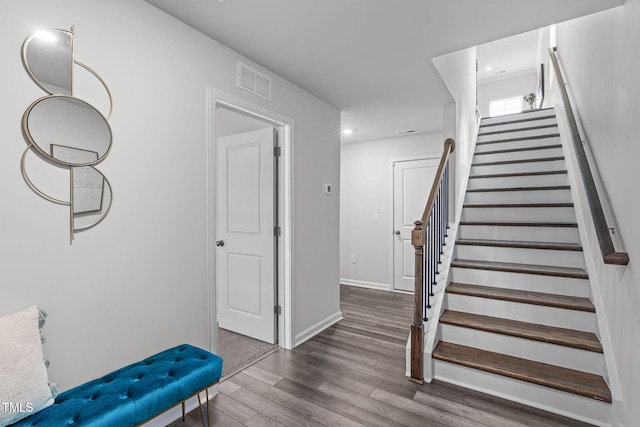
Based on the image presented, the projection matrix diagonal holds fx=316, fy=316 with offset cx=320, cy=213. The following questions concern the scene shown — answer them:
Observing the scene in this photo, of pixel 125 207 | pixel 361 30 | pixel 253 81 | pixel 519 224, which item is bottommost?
pixel 519 224

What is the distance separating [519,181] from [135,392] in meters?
3.91

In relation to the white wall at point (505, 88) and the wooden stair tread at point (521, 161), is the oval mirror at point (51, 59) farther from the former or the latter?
the white wall at point (505, 88)

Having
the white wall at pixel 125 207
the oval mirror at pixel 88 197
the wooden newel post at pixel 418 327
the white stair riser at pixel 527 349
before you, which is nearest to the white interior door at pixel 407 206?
the white stair riser at pixel 527 349

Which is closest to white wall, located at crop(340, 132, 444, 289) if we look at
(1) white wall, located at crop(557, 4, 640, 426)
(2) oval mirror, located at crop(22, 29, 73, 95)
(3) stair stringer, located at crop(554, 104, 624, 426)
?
(3) stair stringer, located at crop(554, 104, 624, 426)

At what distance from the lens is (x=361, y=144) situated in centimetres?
541

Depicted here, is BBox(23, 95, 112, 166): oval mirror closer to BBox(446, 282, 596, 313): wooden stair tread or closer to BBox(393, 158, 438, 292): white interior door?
BBox(446, 282, 596, 313): wooden stair tread

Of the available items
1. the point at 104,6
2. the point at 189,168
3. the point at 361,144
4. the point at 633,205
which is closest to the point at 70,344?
the point at 189,168

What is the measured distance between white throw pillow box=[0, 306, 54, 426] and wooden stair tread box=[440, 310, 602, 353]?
2.39m

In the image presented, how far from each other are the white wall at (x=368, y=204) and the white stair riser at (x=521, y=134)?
2.68ft

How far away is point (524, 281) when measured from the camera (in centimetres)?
257

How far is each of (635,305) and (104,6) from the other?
120 inches

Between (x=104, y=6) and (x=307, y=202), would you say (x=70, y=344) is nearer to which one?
(x=104, y=6)

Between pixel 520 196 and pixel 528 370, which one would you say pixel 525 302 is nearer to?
pixel 528 370

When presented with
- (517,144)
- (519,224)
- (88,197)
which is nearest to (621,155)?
(519,224)
